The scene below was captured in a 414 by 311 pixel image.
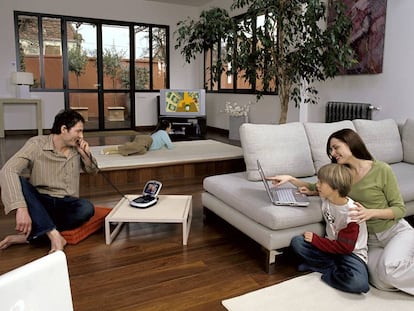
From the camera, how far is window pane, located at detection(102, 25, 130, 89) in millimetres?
8188

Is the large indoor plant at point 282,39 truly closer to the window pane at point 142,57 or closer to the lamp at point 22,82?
the lamp at point 22,82

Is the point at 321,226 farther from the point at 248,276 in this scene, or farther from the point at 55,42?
the point at 55,42

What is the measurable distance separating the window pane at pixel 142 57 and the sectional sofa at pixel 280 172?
20.5 ft

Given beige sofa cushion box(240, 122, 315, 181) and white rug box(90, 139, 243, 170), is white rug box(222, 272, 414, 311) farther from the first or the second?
white rug box(90, 139, 243, 170)

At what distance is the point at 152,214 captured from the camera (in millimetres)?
2512

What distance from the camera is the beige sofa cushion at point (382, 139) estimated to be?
127 inches

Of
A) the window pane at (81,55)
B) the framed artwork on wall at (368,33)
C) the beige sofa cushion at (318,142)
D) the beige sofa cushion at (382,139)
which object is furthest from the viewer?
the window pane at (81,55)

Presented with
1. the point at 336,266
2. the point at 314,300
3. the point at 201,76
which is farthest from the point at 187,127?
the point at 314,300

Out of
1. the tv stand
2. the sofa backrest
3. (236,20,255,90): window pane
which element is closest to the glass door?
the tv stand

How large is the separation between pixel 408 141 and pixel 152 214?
2.50 metres

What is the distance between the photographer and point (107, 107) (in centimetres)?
839

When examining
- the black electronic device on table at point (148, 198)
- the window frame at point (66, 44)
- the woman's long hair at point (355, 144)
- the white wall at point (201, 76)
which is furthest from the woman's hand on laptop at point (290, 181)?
the window frame at point (66, 44)

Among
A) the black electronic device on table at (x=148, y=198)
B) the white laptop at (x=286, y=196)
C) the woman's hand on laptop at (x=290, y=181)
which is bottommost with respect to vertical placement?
the black electronic device on table at (x=148, y=198)

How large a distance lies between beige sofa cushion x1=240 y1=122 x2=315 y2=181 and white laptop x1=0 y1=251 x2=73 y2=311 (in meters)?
2.09
